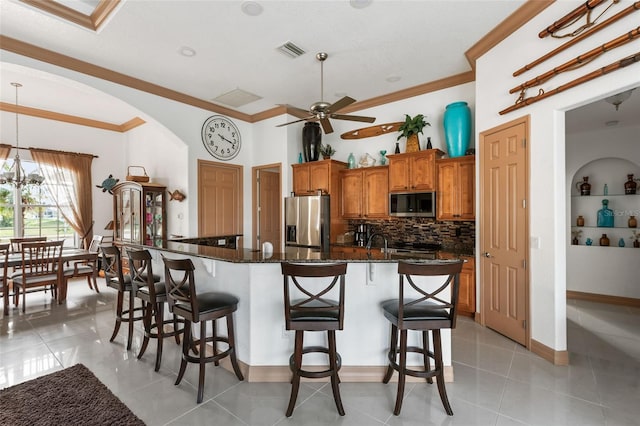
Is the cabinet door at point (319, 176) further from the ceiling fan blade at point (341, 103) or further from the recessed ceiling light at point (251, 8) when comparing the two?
the recessed ceiling light at point (251, 8)

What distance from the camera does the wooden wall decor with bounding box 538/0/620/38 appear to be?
7.46 ft

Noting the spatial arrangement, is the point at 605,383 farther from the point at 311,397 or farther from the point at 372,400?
the point at 311,397

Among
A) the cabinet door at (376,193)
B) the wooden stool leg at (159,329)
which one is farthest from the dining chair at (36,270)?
the cabinet door at (376,193)

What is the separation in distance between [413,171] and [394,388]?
2.93 m

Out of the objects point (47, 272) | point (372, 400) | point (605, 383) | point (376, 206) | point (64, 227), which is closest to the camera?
point (372, 400)

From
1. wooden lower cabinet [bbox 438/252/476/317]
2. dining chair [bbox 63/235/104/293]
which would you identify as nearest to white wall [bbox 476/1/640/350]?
wooden lower cabinet [bbox 438/252/476/317]

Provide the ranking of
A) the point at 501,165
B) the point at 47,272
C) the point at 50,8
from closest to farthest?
the point at 50,8
the point at 501,165
the point at 47,272

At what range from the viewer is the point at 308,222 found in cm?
501

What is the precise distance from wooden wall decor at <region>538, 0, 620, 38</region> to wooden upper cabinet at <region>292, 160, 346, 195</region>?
122 inches

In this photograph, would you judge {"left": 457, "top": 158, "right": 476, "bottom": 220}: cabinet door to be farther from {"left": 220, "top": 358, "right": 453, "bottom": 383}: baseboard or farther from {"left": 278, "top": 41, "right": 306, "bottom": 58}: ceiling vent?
{"left": 278, "top": 41, "right": 306, "bottom": 58}: ceiling vent

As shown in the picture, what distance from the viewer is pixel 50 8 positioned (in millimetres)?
2840

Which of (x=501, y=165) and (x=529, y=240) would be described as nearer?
(x=529, y=240)

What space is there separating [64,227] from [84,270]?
2006 millimetres

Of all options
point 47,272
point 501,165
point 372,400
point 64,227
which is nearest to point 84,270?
point 47,272
